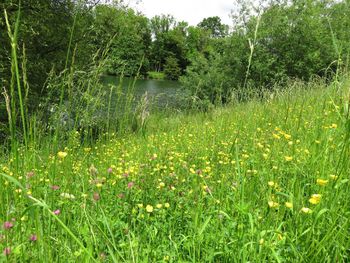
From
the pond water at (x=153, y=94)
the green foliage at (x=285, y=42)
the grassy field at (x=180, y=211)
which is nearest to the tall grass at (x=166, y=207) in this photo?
the grassy field at (x=180, y=211)

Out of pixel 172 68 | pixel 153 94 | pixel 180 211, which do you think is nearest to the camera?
pixel 180 211

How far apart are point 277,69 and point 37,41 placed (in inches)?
373

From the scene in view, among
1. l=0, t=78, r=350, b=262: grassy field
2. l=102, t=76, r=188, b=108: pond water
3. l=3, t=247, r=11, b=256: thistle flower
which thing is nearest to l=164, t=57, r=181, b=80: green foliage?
l=102, t=76, r=188, b=108: pond water

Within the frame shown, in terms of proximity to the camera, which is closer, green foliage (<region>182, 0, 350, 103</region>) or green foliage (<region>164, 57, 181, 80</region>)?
green foliage (<region>182, 0, 350, 103</region>)

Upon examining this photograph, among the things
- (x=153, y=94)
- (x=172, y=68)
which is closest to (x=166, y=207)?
(x=153, y=94)

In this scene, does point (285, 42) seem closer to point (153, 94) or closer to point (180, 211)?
point (153, 94)

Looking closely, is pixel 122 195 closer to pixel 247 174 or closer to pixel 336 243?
pixel 247 174

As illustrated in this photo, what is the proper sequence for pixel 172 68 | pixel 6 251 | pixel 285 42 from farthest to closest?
pixel 172 68, pixel 285 42, pixel 6 251

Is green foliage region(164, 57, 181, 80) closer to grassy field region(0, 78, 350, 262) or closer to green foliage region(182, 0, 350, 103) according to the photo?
green foliage region(182, 0, 350, 103)

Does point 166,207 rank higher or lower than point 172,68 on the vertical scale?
lower

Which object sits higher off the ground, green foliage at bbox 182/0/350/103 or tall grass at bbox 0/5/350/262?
green foliage at bbox 182/0/350/103

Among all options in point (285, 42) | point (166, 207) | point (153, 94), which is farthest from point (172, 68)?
point (166, 207)

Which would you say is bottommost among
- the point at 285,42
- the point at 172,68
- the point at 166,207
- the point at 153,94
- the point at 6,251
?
the point at 166,207

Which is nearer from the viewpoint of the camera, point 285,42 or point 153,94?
point 153,94
